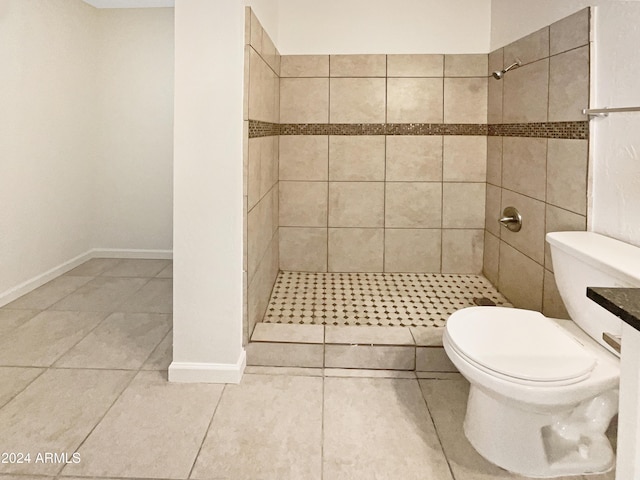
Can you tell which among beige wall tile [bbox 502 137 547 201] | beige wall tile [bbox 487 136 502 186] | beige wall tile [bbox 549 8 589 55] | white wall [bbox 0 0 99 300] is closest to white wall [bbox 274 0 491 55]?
beige wall tile [bbox 487 136 502 186]

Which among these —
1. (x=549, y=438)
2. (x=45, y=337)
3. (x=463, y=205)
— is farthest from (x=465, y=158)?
(x=45, y=337)

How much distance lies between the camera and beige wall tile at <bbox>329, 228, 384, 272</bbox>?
11.1ft

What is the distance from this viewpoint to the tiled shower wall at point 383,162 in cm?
321

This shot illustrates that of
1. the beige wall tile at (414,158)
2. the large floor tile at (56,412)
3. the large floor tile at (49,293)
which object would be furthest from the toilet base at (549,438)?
the large floor tile at (49,293)

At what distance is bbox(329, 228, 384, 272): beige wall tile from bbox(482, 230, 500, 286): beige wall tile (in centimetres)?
70

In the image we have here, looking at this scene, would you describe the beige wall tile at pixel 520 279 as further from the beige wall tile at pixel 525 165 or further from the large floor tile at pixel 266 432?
the large floor tile at pixel 266 432

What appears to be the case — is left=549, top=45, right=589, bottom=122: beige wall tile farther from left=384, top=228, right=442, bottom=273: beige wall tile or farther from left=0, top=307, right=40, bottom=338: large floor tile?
left=0, top=307, right=40, bottom=338: large floor tile

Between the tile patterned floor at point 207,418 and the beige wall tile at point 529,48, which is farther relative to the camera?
the beige wall tile at point 529,48

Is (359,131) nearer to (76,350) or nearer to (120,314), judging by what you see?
(120,314)

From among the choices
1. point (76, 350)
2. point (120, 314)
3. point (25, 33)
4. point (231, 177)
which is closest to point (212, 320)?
point (231, 177)

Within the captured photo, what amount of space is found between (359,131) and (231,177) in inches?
58.9

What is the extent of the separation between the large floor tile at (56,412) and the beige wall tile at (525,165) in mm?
2187

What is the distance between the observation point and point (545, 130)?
2400 millimetres

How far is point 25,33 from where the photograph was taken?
10.1 feet
